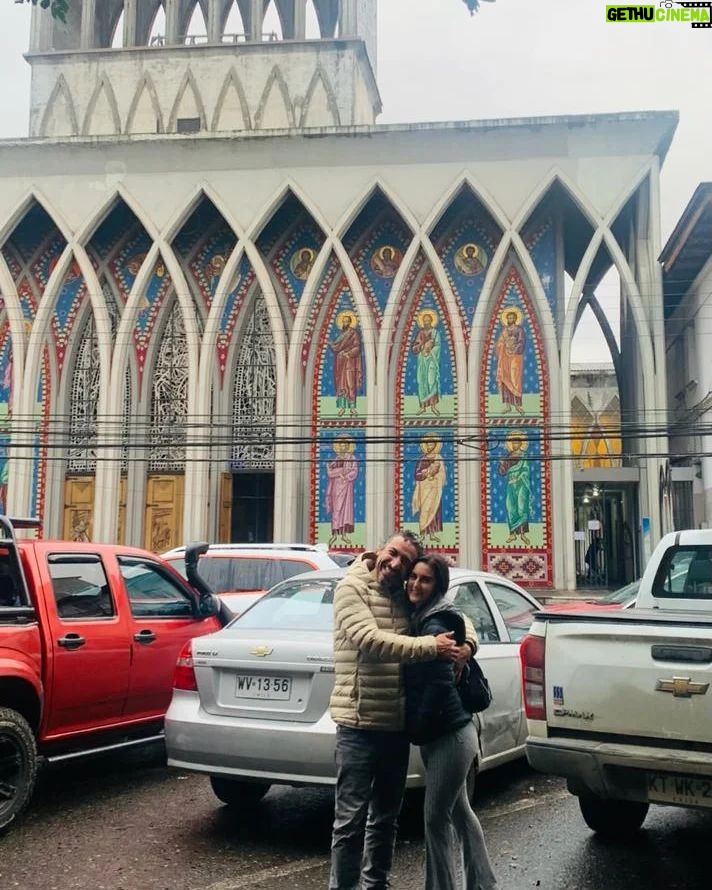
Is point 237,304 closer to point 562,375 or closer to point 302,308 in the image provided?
point 302,308

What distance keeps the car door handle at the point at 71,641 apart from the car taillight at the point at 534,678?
3.03 meters

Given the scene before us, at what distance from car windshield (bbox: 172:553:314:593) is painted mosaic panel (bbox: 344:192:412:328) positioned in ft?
56.4

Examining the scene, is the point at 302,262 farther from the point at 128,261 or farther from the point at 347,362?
the point at 128,261

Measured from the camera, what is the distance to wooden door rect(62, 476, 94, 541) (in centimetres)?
2722

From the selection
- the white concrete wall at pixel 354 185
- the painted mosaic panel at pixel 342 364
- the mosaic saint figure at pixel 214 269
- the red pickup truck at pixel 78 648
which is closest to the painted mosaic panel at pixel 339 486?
the white concrete wall at pixel 354 185

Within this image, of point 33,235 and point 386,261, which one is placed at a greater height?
point 33,235

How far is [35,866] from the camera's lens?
4.94m

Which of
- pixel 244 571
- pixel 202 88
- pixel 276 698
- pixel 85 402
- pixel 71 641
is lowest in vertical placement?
pixel 276 698

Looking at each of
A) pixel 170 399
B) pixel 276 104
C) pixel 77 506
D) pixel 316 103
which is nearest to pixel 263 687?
pixel 170 399

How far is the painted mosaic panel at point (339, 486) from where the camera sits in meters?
25.8

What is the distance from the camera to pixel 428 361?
85.8ft

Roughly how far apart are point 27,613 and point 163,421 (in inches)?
858

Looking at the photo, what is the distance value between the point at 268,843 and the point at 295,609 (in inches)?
54.5

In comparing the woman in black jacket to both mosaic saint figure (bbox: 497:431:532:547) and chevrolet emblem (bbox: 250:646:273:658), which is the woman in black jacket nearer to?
chevrolet emblem (bbox: 250:646:273:658)
